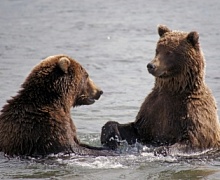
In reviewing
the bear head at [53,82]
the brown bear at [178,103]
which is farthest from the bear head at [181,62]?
the bear head at [53,82]

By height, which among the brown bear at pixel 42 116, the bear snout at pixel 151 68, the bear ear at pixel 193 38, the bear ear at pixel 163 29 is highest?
the bear ear at pixel 163 29

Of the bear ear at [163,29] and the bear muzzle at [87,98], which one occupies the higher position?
the bear ear at [163,29]

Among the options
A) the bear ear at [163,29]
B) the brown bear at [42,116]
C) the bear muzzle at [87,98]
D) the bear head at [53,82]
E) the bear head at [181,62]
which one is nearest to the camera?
the brown bear at [42,116]

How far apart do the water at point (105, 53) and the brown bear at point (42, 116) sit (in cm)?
17

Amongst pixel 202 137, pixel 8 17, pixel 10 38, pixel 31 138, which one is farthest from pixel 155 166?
pixel 8 17

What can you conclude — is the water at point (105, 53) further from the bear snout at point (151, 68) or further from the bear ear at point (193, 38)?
the bear ear at point (193, 38)

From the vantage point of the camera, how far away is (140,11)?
26422mm

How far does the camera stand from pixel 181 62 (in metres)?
11.5

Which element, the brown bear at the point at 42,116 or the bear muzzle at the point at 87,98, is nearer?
the brown bear at the point at 42,116

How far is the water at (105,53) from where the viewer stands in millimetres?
10641

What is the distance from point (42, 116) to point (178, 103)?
2.15 meters

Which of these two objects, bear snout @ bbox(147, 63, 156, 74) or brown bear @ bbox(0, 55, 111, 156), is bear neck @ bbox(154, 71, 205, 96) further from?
brown bear @ bbox(0, 55, 111, 156)

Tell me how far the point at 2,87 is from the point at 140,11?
35.9 ft

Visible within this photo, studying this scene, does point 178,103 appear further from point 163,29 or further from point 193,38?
point 163,29
